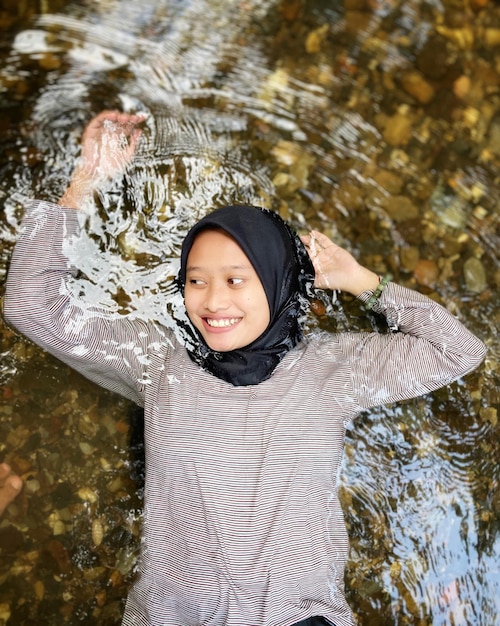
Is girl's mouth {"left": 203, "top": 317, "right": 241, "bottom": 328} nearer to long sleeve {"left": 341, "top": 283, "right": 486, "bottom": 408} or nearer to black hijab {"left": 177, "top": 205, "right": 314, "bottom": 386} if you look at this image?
black hijab {"left": 177, "top": 205, "right": 314, "bottom": 386}

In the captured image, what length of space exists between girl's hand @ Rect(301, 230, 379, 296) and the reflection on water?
0.27m

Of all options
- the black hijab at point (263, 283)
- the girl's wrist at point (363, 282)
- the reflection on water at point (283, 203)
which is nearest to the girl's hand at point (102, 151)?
the reflection on water at point (283, 203)

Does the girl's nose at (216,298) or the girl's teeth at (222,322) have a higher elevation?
the girl's nose at (216,298)

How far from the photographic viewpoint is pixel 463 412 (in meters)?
3.03

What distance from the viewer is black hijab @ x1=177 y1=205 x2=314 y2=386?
2.36 meters

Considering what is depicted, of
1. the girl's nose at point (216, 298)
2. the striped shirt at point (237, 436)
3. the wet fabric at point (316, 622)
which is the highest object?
the girl's nose at point (216, 298)

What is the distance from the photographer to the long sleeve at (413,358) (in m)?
2.48

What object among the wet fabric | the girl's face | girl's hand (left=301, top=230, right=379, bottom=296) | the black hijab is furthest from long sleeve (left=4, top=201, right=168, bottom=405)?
the wet fabric

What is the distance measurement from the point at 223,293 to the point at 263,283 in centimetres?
16

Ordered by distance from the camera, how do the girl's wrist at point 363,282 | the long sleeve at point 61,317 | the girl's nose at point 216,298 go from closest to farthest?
the girl's nose at point 216,298, the long sleeve at point 61,317, the girl's wrist at point 363,282

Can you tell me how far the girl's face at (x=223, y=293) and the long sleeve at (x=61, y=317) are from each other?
13.8 inches

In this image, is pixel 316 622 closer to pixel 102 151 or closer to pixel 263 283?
pixel 263 283

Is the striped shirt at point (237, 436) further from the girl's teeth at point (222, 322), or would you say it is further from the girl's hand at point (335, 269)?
the girl's teeth at point (222, 322)

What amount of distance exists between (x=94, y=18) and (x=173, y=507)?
2.65m
